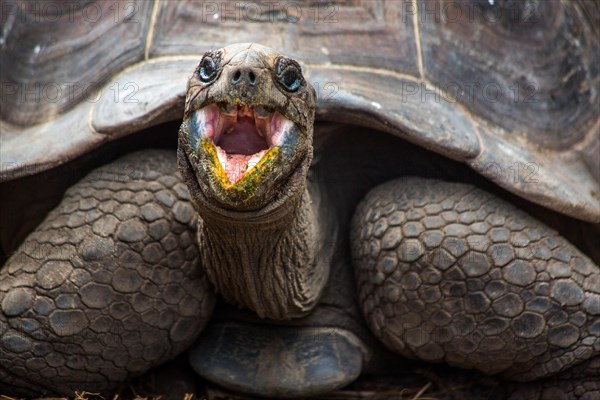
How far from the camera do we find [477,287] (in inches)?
147

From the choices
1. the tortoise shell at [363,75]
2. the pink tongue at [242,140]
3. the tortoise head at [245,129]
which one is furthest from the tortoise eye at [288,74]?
the tortoise shell at [363,75]

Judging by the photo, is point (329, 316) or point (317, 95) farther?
point (329, 316)

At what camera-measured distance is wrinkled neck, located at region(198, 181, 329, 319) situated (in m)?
3.38

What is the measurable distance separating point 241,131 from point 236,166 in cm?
15

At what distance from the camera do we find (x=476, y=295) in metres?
3.75

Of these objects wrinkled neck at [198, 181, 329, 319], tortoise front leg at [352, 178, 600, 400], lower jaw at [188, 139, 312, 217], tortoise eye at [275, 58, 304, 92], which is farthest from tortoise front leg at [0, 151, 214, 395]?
tortoise eye at [275, 58, 304, 92]

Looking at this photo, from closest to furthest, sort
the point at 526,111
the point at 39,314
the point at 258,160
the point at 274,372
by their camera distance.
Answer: the point at 258,160
the point at 39,314
the point at 274,372
the point at 526,111

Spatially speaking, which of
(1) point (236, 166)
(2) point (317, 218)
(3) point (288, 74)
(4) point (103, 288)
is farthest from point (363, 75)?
(4) point (103, 288)

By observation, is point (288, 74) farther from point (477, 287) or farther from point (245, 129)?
point (477, 287)

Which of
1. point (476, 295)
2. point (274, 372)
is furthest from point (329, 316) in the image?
point (476, 295)

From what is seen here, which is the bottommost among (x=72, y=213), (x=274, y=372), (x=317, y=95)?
(x=274, y=372)

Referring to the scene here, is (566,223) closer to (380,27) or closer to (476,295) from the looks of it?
(476,295)

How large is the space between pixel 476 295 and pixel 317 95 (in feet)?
3.03

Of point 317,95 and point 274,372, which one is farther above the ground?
point 317,95
